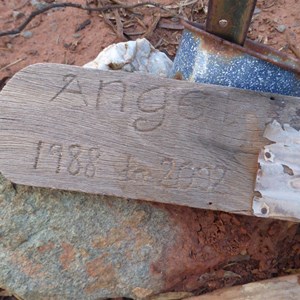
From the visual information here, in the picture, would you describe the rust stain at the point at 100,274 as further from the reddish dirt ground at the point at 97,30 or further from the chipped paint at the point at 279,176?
the reddish dirt ground at the point at 97,30

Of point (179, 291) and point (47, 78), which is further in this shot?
point (179, 291)

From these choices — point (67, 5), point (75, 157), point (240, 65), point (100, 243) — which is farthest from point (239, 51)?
point (67, 5)

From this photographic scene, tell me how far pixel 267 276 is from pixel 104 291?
2.48ft

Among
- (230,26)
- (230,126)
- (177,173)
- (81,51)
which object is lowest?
(81,51)

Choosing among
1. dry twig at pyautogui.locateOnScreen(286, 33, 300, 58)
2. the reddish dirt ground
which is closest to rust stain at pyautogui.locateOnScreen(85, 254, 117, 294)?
the reddish dirt ground

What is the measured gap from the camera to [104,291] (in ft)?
7.72

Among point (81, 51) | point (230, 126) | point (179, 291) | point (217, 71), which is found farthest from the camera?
point (81, 51)

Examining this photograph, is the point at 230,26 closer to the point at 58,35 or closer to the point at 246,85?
the point at 246,85

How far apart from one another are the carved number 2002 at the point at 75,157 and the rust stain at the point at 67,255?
38cm

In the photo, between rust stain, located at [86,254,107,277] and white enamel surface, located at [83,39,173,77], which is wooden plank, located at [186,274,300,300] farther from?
white enamel surface, located at [83,39,173,77]

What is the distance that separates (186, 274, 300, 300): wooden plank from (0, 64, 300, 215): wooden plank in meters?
0.43

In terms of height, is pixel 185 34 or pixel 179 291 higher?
pixel 185 34

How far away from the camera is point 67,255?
2.29 m

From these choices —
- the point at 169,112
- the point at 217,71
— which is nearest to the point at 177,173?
the point at 169,112
